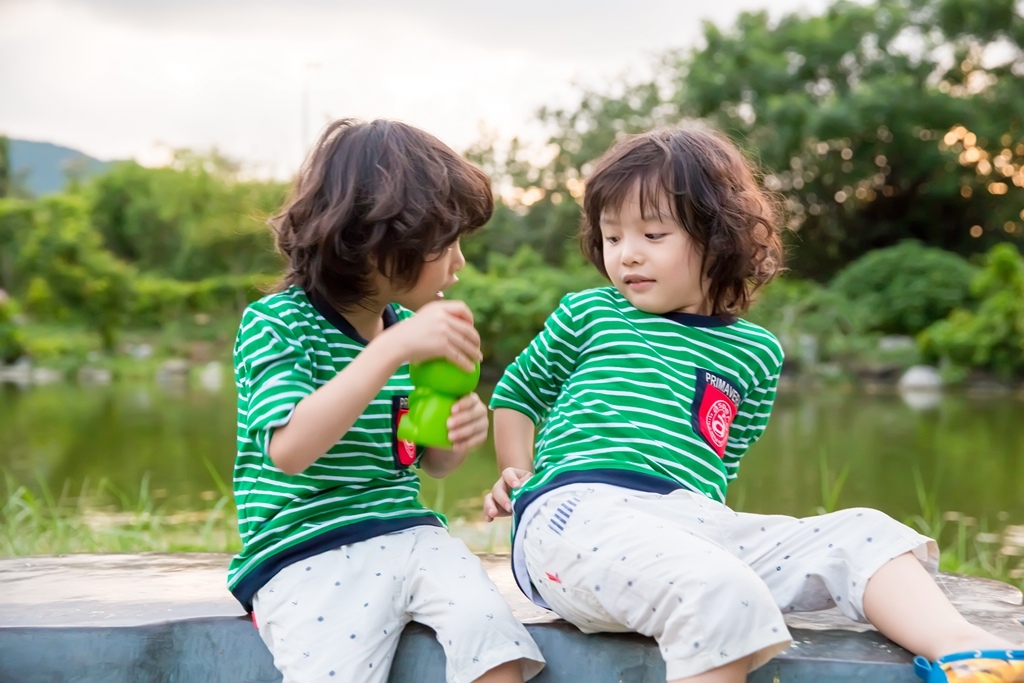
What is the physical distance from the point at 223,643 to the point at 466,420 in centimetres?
42

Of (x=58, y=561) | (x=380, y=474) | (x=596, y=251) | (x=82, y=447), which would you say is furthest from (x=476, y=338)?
(x=82, y=447)

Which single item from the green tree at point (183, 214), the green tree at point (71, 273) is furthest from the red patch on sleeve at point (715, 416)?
the green tree at point (183, 214)

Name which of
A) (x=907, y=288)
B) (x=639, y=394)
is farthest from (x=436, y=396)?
(x=907, y=288)

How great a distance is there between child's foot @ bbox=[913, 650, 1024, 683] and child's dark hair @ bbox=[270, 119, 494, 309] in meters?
0.66

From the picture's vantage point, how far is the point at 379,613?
Result: 1095 mm

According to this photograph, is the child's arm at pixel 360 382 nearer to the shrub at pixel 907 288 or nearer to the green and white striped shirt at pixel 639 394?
the green and white striped shirt at pixel 639 394

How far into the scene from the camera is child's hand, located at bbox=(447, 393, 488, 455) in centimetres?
108

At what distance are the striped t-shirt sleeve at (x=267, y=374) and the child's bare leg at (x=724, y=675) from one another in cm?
45

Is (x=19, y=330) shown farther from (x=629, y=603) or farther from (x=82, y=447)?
(x=629, y=603)

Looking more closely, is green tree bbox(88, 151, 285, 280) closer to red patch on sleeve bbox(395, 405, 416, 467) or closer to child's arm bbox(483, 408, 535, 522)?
child's arm bbox(483, 408, 535, 522)

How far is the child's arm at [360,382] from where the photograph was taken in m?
1.01

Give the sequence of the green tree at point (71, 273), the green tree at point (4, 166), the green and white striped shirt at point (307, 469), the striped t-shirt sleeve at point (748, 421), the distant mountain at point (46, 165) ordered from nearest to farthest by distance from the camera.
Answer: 1. the green and white striped shirt at point (307, 469)
2. the striped t-shirt sleeve at point (748, 421)
3. the green tree at point (71, 273)
4. the distant mountain at point (46, 165)
5. the green tree at point (4, 166)

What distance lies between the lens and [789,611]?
Result: 1.24m

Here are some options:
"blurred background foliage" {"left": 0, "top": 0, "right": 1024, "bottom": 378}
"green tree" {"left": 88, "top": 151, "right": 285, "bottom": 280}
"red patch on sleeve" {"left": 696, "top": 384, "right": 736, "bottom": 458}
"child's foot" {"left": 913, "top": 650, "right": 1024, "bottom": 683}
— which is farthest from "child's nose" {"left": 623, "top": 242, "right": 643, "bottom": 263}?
"green tree" {"left": 88, "top": 151, "right": 285, "bottom": 280}
